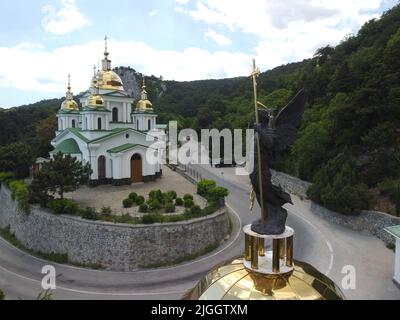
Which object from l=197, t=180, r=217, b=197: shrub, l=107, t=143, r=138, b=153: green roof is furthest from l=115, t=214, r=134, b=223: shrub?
l=107, t=143, r=138, b=153: green roof

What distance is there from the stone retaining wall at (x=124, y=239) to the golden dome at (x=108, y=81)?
43.1 feet

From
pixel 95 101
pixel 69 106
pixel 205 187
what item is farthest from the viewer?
pixel 69 106

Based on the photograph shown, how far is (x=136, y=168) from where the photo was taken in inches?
1104

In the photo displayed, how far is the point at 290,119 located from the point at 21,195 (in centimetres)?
2250

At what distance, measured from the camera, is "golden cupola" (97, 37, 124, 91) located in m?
29.7

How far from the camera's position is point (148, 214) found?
61.7ft

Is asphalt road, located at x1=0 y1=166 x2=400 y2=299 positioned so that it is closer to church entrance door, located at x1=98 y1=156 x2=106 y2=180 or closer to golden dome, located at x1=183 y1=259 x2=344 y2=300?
church entrance door, located at x1=98 y1=156 x2=106 y2=180

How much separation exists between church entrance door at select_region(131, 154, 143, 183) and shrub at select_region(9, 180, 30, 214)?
7896mm

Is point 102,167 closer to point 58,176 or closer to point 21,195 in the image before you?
point 21,195

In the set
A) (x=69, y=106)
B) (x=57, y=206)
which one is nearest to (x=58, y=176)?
(x=57, y=206)

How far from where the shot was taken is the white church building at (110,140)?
26.6 metres

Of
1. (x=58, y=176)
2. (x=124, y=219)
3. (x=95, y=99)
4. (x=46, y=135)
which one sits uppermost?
(x=95, y=99)

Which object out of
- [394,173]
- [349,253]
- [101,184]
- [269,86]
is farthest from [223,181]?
[269,86]

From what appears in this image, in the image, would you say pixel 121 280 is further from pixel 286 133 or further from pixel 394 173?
pixel 394 173
